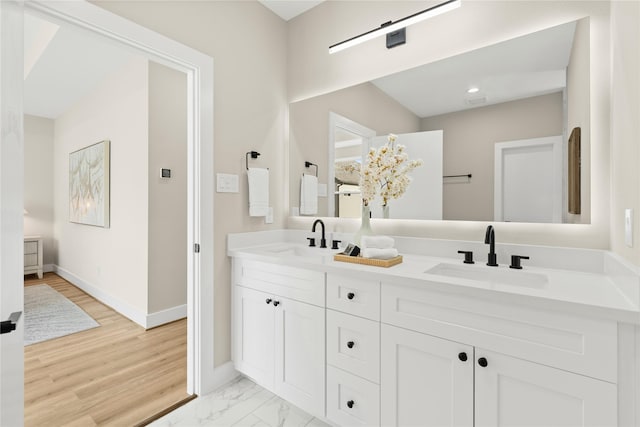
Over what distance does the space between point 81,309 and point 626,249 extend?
4.49 meters

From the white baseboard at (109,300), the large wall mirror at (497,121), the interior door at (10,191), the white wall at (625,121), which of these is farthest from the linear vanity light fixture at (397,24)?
the white baseboard at (109,300)

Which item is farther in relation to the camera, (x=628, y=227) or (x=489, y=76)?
(x=489, y=76)

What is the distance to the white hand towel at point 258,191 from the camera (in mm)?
2131

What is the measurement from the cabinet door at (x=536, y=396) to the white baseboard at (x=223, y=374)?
1504 mm

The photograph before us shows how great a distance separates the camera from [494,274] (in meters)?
1.42

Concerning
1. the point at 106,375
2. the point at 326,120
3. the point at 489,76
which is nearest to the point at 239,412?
the point at 106,375

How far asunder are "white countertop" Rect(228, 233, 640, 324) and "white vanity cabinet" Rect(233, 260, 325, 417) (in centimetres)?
11

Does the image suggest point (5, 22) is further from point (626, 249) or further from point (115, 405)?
point (626, 249)

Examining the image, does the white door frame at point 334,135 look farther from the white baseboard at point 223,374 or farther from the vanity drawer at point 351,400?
the white baseboard at point 223,374

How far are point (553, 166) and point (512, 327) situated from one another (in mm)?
892

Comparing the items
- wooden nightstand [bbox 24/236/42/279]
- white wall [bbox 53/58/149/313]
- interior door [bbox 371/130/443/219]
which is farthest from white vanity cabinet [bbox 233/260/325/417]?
wooden nightstand [bbox 24/236/42/279]

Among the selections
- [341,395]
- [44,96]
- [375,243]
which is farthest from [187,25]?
[44,96]

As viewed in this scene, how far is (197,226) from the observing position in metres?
1.86

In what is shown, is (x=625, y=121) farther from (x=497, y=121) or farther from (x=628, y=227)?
(x=497, y=121)
